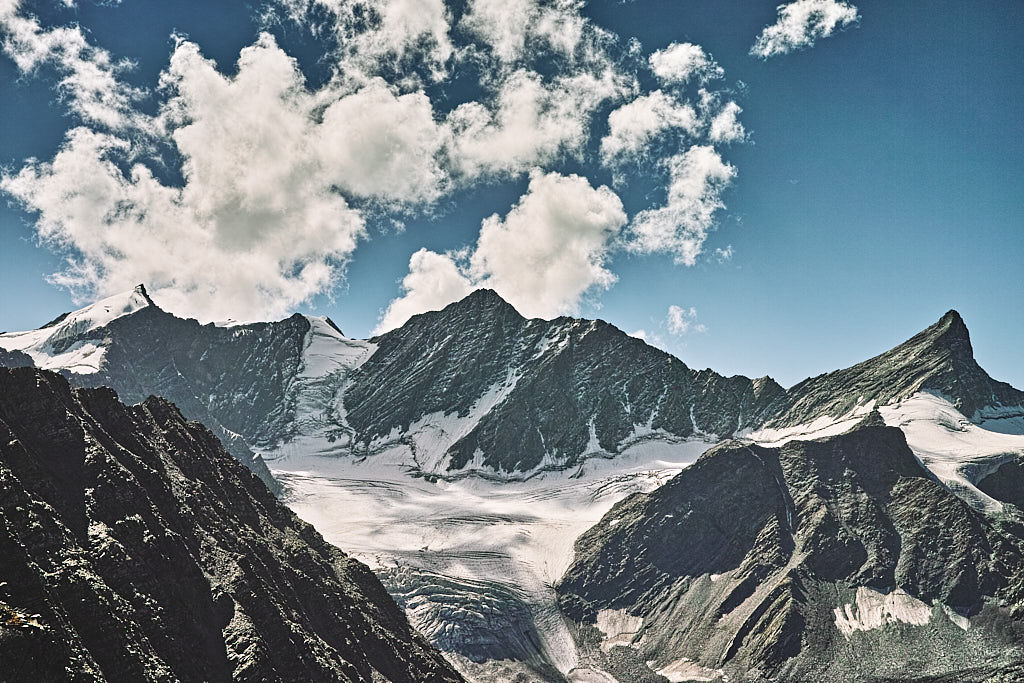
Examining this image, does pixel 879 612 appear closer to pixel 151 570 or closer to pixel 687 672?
pixel 687 672

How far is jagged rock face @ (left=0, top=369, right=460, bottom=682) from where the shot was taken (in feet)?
172

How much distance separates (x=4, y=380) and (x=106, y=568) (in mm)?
20924

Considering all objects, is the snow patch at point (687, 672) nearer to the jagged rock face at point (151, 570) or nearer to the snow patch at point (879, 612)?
the snow patch at point (879, 612)

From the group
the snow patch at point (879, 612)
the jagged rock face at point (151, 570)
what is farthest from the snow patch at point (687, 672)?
the jagged rock face at point (151, 570)

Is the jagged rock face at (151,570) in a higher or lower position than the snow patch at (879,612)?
higher

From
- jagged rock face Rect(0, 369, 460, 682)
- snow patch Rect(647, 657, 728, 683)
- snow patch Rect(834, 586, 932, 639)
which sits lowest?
snow patch Rect(834, 586, 932, 639)

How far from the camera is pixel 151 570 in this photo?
64.2 m

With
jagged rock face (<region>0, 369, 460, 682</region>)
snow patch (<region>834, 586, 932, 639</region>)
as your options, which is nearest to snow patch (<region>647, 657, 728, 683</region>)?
snow patch (<region>834, 586, 932, 639</region>)

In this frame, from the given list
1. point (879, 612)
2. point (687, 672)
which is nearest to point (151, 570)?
point (687, 672)

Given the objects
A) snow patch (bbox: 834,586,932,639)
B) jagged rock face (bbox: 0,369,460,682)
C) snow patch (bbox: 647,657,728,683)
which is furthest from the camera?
snow patch (bbox: 834,586,932,639)

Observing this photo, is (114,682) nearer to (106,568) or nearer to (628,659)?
(106,568)

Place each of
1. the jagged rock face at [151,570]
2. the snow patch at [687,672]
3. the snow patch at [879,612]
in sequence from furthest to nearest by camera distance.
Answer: the snow patch at [879,612] → the snow patch at [687,672] → the jagged rock face at [151,570]

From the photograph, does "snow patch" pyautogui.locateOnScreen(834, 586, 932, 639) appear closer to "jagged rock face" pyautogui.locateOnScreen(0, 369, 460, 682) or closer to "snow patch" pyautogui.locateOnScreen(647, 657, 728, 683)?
"snow patch" pyautogui.locateOnScreen(647, 657, 728, 683)

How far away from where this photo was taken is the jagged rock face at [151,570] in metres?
52.3
